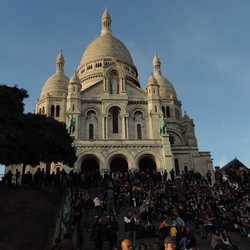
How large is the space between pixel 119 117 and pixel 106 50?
2023 centimetres

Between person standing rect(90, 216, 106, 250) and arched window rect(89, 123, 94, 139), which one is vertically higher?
arched window rect(89, 123, 94, 139)

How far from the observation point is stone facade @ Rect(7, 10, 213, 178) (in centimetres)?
3462

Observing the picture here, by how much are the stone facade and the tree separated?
8.52 meters

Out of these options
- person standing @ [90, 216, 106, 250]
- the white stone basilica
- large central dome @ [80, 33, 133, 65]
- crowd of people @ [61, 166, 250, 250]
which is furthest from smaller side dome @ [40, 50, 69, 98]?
person standing @ [90, 216, 106, 250]

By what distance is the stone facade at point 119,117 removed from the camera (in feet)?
114

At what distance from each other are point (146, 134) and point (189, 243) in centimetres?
2833

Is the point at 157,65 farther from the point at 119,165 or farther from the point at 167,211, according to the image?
the point at 167,211

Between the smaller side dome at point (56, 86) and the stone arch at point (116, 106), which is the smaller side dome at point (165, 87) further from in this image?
the smaller side dome at point (56, 86)

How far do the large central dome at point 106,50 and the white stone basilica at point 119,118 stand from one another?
18 centimetres

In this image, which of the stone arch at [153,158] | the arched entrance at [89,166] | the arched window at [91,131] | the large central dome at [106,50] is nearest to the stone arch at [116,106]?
the arched window at [91,131]

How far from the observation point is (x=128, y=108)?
4119 centimetres

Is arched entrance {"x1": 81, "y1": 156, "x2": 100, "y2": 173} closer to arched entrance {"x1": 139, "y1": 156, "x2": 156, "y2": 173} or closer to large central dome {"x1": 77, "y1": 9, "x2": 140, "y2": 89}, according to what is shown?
arched entrance {"x1": 139, "y1": 156, "x2": 156, "y2": 173}

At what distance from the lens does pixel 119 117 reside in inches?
1607

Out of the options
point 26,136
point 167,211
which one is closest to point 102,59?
point 26,136
